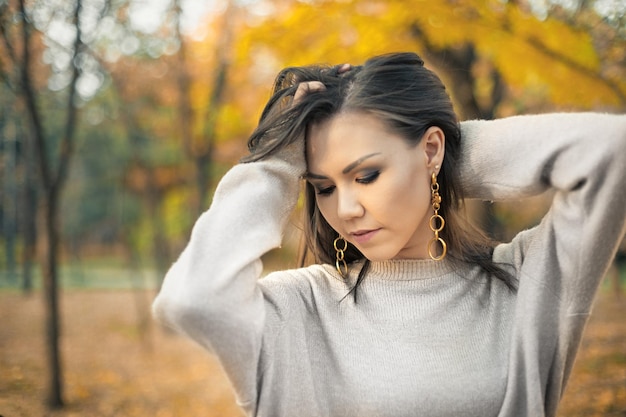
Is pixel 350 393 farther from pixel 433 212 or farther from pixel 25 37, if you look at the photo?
pixel 25 37

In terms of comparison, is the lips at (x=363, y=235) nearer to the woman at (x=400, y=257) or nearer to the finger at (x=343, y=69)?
the woman at (x=400, y=257)

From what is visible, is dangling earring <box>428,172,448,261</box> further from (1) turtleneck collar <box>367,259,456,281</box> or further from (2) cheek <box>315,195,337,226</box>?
(2) cheek <box>315,195,337,226</box>

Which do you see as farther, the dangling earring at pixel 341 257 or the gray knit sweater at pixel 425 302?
the dangling earring at pixel 341 257

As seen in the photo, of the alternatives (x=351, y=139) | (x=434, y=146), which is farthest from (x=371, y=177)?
(x=434, y=146)

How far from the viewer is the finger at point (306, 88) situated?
1.65 meters

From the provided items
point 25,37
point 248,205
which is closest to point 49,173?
point 25,37

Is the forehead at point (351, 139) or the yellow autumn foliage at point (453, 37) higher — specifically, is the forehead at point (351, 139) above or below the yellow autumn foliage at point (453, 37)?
below

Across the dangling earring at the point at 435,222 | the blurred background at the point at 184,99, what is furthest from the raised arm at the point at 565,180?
the blurred background at the point at 184,99

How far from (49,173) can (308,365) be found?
12.6 ft

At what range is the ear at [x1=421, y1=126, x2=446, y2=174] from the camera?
5.45 feet

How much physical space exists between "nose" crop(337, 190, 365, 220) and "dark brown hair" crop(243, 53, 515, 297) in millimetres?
204

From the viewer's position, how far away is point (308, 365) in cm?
157

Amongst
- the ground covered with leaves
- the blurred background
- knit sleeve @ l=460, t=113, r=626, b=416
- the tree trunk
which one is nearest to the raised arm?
knit sleeve @ l=460, t=113, r=626, b=416

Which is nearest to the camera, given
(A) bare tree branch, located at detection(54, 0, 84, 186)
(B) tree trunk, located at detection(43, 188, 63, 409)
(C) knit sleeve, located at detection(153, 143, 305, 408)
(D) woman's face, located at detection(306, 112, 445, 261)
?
(C) knit sleeve, located at detection(153, 143, 305, 408)
